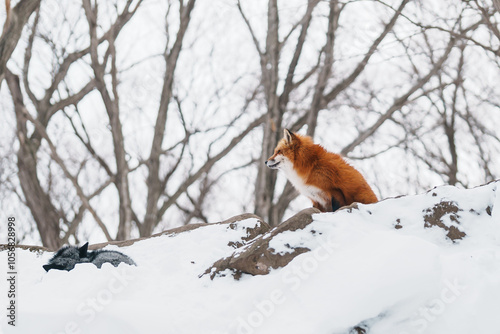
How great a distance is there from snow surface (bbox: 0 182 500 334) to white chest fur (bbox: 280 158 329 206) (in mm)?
1027

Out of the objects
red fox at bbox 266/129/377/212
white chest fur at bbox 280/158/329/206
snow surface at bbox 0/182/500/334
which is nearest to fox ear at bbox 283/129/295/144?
red fox at bbox 266/129/377/212

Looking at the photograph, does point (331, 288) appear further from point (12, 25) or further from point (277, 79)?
point (277, 79)

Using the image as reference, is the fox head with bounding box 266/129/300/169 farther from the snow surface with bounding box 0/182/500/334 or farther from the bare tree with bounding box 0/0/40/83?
the bare tree with bounding box 0/0/40/83

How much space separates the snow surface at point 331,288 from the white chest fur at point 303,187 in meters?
1.03

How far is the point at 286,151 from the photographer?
615cm

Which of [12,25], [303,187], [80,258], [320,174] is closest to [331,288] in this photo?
[320,174]

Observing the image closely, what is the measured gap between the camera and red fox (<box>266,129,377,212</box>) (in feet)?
17.8

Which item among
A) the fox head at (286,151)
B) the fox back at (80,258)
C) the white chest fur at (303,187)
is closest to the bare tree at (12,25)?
the fox back at (80,258)

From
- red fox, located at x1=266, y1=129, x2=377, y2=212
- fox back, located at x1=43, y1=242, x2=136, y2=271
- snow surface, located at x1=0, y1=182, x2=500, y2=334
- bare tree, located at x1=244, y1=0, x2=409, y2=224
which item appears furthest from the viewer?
bare tree, located at x1=244, y1=0, x2=409, y2=224

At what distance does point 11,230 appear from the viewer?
539 cm

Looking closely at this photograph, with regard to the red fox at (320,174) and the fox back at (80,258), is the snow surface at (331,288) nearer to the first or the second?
the fox back at (80,258)

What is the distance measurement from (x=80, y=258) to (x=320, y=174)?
10.1ft

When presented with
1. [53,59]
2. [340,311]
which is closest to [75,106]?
[53,59]

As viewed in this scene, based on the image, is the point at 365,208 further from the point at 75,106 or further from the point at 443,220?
the point at 75,106
